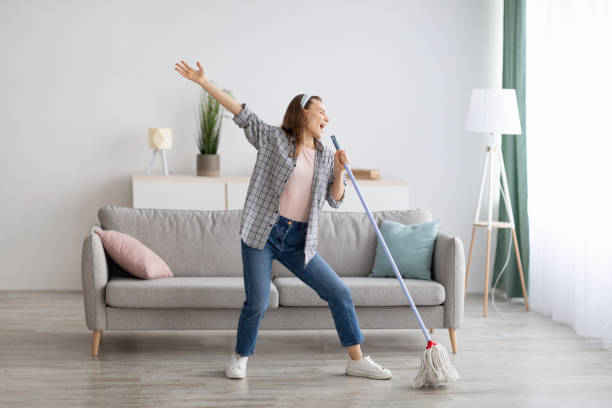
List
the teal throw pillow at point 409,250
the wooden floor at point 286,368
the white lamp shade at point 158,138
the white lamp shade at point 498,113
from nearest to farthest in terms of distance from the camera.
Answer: the wooden floor at point 286,368 → the teal throw pillow at point 409,250 → the white lamp shade at point 498,113 → the white lamp shade at point 158,138

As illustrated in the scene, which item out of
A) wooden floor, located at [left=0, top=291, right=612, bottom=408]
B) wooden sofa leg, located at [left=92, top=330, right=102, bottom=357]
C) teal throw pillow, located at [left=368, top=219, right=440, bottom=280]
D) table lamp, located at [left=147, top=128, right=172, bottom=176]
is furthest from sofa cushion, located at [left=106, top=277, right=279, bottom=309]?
table lamp, located at [left=147, top=128, right=172, bottom=176]

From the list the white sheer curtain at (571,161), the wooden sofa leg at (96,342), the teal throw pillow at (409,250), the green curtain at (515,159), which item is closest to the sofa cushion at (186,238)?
the wooden sofa leg at (96,342)

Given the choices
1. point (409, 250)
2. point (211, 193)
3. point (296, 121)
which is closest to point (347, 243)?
point (409, 250)

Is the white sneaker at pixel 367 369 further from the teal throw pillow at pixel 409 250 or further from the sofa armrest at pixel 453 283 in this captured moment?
the teal throw pillow at pixel 409 250

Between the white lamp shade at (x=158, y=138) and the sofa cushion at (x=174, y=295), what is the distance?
1.77m

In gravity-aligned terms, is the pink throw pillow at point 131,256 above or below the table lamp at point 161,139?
below

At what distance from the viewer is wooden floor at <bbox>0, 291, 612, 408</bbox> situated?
3.27 m

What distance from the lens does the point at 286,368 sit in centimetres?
372

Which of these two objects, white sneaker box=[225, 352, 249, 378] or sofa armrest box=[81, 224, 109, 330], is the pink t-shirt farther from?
sofa armrest box=[81, 224, 109, 330]

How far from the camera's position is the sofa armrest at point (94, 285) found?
12.6ft

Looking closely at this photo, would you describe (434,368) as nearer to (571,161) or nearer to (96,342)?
(96,342)

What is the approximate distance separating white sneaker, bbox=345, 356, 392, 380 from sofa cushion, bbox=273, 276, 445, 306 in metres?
0.40

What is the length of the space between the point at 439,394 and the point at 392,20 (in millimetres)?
3405

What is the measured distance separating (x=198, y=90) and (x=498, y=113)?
7.40ft
